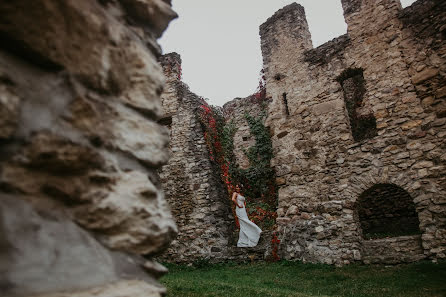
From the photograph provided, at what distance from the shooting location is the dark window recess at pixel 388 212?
9492 millimetres

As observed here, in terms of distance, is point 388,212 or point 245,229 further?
point 388,212

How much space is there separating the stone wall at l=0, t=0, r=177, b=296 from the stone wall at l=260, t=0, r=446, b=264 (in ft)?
22.1

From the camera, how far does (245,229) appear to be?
874 centimetres

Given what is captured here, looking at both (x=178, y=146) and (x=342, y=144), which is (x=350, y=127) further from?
(x=178, y=146)

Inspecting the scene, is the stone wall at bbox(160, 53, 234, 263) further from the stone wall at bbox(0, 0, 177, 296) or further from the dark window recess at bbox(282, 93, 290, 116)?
the stone wall at bbox(0, 0, 177, 296)

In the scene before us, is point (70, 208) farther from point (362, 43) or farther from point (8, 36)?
point (362, 43)

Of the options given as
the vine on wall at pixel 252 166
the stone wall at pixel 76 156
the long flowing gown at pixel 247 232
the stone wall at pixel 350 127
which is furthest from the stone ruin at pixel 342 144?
the stone wall at pixel 76 156

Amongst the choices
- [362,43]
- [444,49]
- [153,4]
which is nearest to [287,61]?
[362,43]

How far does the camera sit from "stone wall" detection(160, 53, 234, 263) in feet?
29.7

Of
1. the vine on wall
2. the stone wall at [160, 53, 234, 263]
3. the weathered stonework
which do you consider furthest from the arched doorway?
the stone wall at [160, 53, 234, 263]

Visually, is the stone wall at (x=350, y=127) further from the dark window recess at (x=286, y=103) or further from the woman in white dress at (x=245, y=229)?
the woman in white dress at (x=245, y=229)

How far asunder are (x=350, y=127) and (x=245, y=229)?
12.6 ft

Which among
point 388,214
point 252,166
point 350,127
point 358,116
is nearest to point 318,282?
point 350,127

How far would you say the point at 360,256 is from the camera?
682cm
